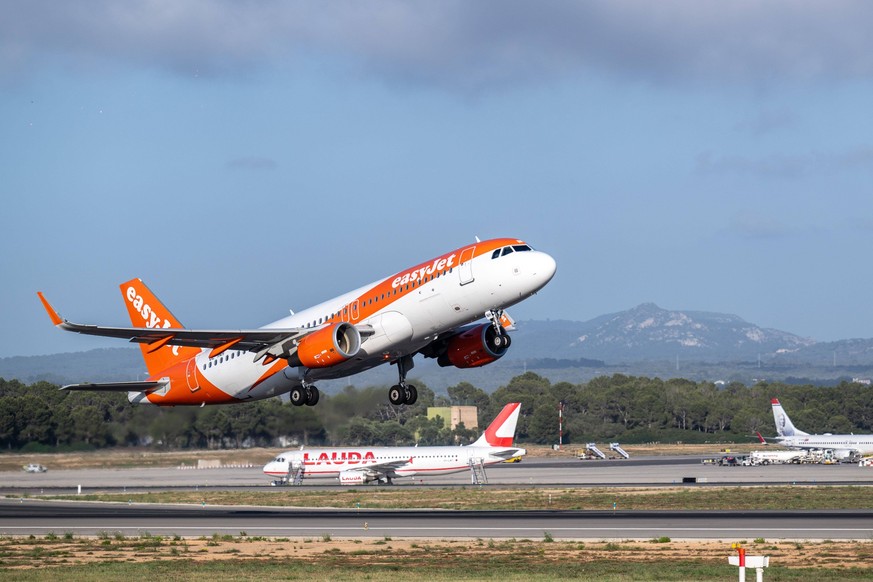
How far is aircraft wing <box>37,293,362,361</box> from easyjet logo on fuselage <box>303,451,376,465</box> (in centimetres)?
4397

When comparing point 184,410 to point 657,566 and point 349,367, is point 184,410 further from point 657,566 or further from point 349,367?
point 657,566

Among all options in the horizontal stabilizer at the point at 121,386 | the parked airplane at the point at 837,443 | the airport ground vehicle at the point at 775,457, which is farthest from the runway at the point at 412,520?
the parked airplane at the point at 837,443

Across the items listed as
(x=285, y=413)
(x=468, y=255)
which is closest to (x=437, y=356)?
(x=468, y=255)

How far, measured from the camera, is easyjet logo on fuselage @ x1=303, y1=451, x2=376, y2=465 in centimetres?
10094

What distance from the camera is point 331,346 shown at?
2066 inches

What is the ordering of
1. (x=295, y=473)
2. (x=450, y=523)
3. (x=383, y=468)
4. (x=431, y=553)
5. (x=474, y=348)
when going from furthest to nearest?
(x=383, y=468)
(x=295, y=473)
(x=450, y=523)
(x=474, y=348)
(x=431, y=553)

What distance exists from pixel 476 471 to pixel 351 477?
410 inches

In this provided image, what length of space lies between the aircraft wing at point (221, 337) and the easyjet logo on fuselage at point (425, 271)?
8.17 feet

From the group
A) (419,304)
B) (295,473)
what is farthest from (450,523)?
(295,473)

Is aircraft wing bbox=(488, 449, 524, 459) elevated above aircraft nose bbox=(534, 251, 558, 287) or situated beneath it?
situated beneath

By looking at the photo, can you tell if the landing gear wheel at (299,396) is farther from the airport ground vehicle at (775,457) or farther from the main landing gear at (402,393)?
the airport ground vehicle at (775,457)

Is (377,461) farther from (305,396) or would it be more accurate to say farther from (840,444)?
(840,444)

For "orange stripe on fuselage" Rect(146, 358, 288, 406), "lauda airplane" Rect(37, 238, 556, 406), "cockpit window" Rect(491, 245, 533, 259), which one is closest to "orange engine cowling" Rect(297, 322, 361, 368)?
"lauda airplane" Rect(37, 238, 556, 406)

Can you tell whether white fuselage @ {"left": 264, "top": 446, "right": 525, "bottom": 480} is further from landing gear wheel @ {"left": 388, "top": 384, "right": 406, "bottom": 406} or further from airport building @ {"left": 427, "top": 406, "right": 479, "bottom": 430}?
airport building @ {"left": 427, "top": 406, "right": 479, "bottom": 430}
